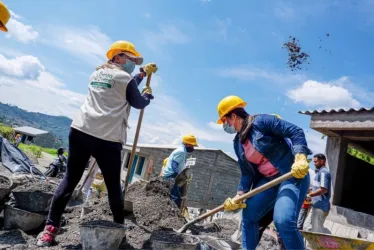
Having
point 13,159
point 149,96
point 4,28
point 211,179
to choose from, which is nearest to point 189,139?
point 149,96

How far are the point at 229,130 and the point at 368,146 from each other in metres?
5.21

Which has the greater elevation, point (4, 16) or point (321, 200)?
point (4, 16)

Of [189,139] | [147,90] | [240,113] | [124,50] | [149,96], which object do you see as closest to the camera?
[240,113]

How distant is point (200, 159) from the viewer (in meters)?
19.5

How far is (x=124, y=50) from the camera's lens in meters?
3.30

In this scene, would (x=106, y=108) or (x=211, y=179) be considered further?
(x=211, y=179)

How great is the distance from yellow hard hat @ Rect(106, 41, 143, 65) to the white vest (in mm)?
301

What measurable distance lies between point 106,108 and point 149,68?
43.0 inches

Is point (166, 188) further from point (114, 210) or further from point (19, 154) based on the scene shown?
point (19, 154)

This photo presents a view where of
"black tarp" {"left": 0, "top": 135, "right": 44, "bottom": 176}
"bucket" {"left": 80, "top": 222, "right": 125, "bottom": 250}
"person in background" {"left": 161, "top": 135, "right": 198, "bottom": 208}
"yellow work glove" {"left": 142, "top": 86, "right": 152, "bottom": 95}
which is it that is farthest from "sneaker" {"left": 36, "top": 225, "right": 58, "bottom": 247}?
"black tarp" {"left": 0, "top": 135, "right": 44, "bottom": 176}

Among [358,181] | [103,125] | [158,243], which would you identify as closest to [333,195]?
[358,181]

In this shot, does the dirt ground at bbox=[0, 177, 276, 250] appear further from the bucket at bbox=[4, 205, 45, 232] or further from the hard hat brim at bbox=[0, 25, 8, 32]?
the hard hat brim at bbox=[0, 25, 8, 32]

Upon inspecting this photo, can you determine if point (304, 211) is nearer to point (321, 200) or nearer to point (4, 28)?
point (321, 200)

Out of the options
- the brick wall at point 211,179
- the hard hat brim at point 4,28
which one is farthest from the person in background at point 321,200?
the brick wall at point 211,179
